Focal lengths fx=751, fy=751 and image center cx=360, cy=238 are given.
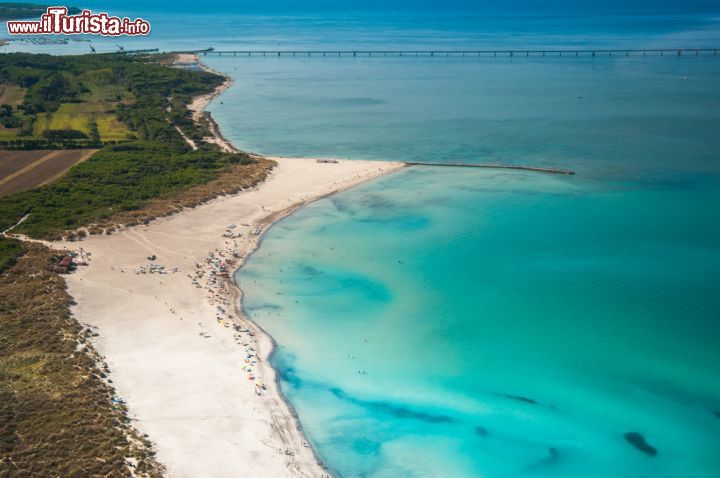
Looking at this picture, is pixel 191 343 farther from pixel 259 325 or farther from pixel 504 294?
pixel 504 294

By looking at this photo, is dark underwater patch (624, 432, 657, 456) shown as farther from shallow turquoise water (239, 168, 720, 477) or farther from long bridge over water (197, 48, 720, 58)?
long bridge over water (197, 48, 720, 58)

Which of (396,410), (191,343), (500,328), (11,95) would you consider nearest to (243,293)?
(191,343)

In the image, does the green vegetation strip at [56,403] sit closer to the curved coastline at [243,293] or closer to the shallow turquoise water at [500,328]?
the curved coastline at [243,293]

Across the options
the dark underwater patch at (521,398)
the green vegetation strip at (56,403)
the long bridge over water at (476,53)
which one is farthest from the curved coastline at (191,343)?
the long bridge over water at (476,53)

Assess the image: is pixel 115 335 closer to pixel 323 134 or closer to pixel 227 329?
pixel 227 329

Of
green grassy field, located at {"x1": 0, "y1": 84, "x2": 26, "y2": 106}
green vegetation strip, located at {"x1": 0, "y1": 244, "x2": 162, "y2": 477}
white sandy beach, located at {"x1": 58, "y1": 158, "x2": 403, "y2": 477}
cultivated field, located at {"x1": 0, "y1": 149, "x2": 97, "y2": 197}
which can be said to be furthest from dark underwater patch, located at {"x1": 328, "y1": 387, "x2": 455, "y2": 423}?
green grassy field, located at {"x1": 0, "y1": 84, "x2": 26, "y2": 106}

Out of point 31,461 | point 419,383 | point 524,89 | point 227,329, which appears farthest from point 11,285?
point 524,89
